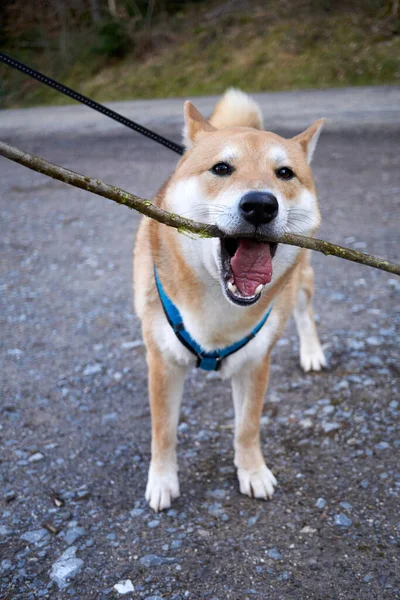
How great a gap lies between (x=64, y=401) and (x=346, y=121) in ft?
24.1

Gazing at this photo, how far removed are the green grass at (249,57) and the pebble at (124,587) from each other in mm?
11431

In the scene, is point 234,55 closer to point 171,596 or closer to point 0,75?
point 0,75

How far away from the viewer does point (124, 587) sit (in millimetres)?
1928

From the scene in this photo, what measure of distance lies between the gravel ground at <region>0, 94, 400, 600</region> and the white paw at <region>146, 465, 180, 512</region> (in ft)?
0.15

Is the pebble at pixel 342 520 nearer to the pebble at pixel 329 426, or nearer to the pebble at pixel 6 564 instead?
the pebble at pixel 329 426

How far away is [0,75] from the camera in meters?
19.5

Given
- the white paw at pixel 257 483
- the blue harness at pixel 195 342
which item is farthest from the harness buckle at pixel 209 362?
the white paw at pixel 257 483

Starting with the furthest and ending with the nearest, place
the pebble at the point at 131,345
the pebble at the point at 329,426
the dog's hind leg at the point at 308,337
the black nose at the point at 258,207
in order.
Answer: the pebble at the point at 131,345
the dog's hind leg at the point at 308,337
the pebble at the point at 329,426
the black nose at the point at 258,207

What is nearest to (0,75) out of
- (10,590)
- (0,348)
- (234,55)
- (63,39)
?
(63,39)

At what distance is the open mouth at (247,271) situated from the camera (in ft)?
6.21

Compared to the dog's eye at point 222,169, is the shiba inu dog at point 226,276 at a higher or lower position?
lower

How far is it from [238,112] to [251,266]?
119 centimetres

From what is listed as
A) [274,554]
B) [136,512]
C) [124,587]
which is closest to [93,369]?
[136,512]

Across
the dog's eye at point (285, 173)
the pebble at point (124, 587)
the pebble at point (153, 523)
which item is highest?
the dog's eye at point (285, 173)
